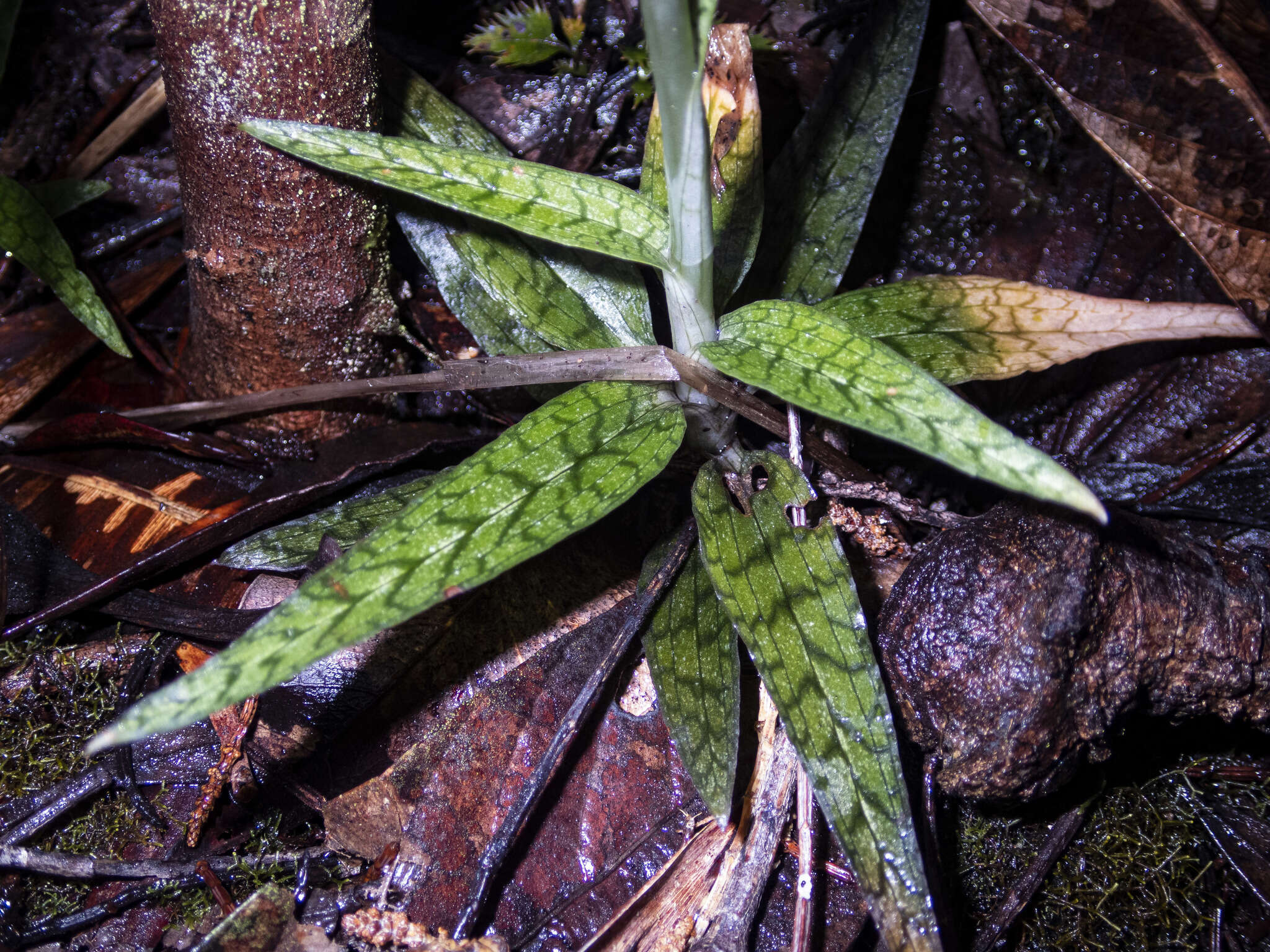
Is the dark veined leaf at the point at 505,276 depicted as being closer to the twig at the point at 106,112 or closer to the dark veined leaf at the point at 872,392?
the dark veined leaf at the point at 872,392

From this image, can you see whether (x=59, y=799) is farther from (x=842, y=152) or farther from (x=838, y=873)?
(x=842, y=152)

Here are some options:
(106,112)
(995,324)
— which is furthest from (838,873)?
(106,112)

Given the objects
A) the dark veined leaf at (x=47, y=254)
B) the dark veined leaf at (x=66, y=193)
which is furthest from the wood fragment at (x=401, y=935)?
the dark veined leaf at (x=66, y=193)

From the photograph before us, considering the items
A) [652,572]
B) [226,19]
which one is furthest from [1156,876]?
[226,19]

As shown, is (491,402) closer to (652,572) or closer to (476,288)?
(476,288)

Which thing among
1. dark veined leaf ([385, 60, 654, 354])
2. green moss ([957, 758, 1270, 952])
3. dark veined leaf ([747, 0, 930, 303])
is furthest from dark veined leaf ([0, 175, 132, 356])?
green moss ([957, 758, 1270, 952])

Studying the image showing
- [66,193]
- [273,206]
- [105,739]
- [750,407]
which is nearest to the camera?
[105,739]
